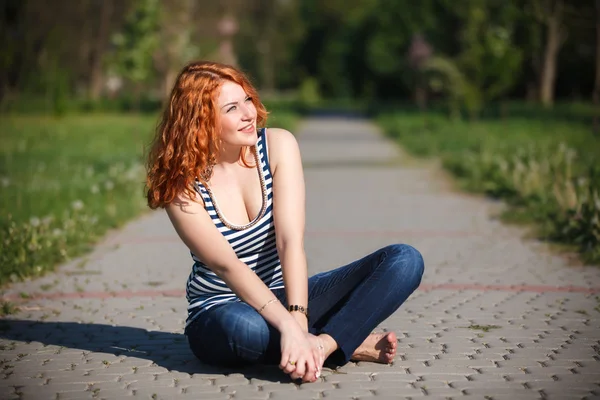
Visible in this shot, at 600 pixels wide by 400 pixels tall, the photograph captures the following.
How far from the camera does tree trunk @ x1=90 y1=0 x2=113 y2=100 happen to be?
196ft

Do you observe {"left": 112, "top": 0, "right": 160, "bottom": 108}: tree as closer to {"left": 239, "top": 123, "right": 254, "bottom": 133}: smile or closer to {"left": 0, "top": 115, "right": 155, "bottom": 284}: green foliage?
{"left": 0, "top": 115, "right": 155, "bottom": 284}: green foliage

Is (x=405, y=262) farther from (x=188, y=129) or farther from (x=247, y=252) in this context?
(x=188, y=129)

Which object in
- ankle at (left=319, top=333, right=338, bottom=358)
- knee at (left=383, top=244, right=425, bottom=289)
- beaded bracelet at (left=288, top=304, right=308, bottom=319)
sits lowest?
ankle at (left=319, top=333, right=338, bottom=358)

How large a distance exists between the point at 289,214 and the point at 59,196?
8.21 metres

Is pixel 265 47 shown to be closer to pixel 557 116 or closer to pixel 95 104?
pixel 95 104

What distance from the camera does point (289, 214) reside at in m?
4.48

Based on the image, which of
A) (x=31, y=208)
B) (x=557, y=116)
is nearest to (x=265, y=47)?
(x=557, y=116)

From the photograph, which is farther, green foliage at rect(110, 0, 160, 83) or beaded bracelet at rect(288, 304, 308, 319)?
green foliage at rect(110, 0, 160, 83)

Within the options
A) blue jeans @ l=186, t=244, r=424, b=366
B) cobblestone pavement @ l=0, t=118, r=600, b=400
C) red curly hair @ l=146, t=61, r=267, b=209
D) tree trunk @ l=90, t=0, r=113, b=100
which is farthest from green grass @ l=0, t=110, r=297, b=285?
tree trunk @ l=90, t=0, r=113, b=100

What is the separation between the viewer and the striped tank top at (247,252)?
453 centimetres

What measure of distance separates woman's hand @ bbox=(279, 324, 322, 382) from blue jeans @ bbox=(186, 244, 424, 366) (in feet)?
0.73

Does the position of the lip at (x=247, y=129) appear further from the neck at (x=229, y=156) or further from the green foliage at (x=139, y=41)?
the green foliage at (x=139, y=41)

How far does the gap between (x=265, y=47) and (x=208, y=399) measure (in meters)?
106

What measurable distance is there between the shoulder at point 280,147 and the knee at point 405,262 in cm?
61
